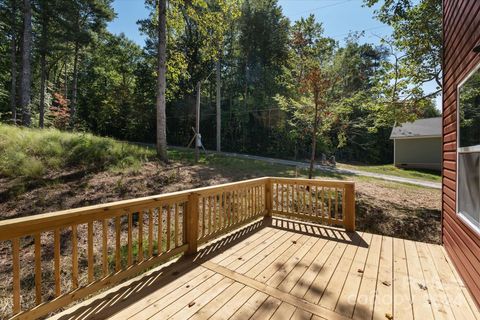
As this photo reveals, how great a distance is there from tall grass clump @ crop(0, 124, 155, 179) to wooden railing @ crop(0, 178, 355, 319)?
9.47ft

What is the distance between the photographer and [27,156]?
632 centimetres

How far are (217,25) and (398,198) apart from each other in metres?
7.89

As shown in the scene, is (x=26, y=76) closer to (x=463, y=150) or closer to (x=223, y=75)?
(x=223, y=75)

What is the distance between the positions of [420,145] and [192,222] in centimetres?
1751

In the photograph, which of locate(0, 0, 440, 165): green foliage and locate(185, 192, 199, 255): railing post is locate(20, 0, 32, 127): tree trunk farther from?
locate(185, 192, 199, 255): railing post

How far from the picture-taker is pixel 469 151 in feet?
7.72

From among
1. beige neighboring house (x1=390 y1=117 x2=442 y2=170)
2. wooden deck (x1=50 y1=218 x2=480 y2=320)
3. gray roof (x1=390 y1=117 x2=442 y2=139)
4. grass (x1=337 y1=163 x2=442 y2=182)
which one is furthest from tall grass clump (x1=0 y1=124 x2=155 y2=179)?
gray roof (x1=390 y1=117 x2=442 y2=139)

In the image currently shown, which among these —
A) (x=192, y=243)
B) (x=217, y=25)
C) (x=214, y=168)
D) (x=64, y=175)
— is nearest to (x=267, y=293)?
(x=192, y=243)

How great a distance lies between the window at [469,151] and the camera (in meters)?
2.19

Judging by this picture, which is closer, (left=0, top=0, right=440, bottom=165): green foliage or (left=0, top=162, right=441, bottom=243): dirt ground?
(left=0, top=162, right=441, bottom=243): dirt ground

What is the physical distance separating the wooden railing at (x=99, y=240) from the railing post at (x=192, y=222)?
13 millimetres

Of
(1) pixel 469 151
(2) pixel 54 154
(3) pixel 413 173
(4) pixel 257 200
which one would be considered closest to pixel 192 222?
(4) pixel 257 200

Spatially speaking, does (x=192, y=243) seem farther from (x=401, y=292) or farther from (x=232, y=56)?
(x=232, y=56)

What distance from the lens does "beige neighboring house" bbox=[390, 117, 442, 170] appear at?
14781 millimetres
